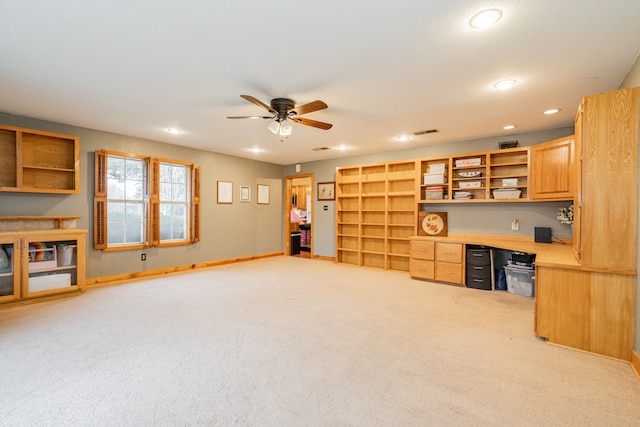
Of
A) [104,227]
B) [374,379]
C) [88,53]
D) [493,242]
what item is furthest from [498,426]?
[104,227]

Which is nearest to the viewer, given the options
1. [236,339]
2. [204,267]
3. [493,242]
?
[236,339]

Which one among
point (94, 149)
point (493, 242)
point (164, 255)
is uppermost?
point (94, 149)

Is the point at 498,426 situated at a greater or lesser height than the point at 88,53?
lesser

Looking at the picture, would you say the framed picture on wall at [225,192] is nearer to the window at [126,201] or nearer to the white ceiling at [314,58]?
the window at [126,201]

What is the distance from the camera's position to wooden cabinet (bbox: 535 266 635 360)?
2.40 m

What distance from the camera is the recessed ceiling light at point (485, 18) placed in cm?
185

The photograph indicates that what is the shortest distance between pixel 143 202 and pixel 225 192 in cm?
168

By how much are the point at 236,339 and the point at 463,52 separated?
3.14m

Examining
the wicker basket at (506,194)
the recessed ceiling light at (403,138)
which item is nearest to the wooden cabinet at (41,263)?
the recessed ceiling light at (403,138)

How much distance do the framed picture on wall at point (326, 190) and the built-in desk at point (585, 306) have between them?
179 inches

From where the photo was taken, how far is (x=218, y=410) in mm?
1777

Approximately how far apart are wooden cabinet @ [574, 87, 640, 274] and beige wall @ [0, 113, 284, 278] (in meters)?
5.93

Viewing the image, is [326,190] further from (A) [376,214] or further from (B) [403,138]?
(B) [403,138]

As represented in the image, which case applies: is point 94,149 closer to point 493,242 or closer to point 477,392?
point 477,392
